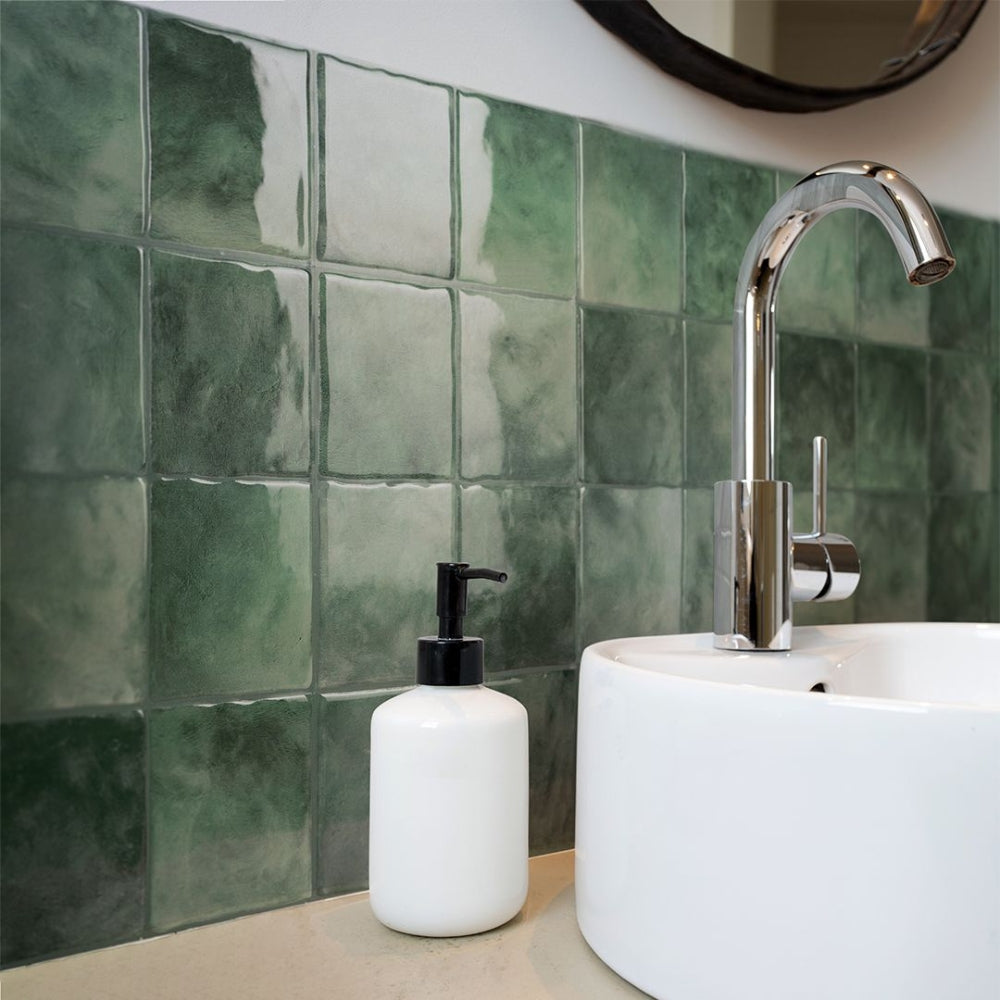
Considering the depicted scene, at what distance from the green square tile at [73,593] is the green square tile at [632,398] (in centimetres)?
33

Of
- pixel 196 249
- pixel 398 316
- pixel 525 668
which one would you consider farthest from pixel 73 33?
pixel 525 668

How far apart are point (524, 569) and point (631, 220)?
0.93 feet

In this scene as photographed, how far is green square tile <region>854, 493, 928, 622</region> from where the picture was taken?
0.87 meters

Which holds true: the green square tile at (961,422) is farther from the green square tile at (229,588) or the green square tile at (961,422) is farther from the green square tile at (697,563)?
the green square tile at (229,588)

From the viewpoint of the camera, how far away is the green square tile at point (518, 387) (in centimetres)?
66

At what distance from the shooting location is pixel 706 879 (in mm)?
420

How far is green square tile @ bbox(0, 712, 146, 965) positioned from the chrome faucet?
1.19 feet

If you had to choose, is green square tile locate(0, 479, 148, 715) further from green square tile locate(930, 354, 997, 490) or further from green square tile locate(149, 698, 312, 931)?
green square tile locate(930, 354, 997, 490)

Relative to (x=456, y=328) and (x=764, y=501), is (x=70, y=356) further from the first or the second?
(x=764, y=501)

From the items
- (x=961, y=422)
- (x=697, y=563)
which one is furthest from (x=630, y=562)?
(x=961, y=422)

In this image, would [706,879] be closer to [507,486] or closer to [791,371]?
[507,486]

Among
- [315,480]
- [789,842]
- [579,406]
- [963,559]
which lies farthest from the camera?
[963,559]

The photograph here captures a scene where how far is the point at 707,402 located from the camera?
77 centimetres

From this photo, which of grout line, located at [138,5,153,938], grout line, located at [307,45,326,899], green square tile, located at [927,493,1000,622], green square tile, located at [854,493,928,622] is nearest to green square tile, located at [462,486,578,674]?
grout line, located at [307,45,326,899]
